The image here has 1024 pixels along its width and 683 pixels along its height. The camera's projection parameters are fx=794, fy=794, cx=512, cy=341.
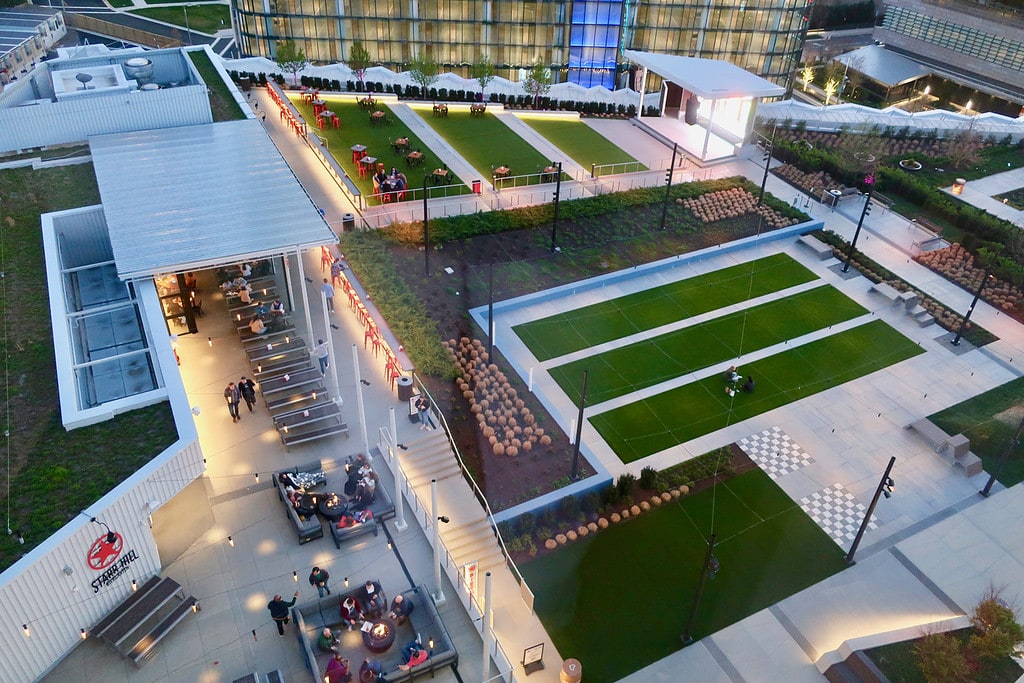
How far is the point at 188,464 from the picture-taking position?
20.9 metres

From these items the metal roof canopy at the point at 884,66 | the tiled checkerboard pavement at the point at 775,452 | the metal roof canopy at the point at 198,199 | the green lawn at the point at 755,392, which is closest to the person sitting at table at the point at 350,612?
the green lawn at the point at 755,392

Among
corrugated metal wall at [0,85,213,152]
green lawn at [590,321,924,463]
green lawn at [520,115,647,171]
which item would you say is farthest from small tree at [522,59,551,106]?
green lawn at [590,321,924,463]

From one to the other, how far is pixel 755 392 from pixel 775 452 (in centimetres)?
325

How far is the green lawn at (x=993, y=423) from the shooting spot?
2902 cm

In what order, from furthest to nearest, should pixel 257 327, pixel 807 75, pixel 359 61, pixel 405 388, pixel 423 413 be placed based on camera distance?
pixel 807 75 < pixel 359 61 < pixel 257 327 < pixel 405 388 < pixel 423 413

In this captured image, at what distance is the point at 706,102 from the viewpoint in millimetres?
51969

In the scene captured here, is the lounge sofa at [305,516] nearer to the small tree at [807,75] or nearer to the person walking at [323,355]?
the person walking at [323,355]

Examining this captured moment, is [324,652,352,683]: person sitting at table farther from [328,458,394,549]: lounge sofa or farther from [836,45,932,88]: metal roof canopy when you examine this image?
[836,45,932,88]: metal roof canopy

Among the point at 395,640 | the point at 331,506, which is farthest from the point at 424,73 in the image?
the point at 395,640

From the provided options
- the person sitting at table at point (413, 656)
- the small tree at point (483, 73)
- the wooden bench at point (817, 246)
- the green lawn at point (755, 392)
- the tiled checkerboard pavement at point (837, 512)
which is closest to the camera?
the person sitting at table at point (413, 656)

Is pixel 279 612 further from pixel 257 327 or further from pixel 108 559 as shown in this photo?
pixel 257 327

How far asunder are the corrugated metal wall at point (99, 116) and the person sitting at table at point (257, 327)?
12.9 meters

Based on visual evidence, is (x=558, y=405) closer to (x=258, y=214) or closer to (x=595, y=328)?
(x=595, y=328)

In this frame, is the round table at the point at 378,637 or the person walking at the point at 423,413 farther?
the person walking at the point at 423,413
